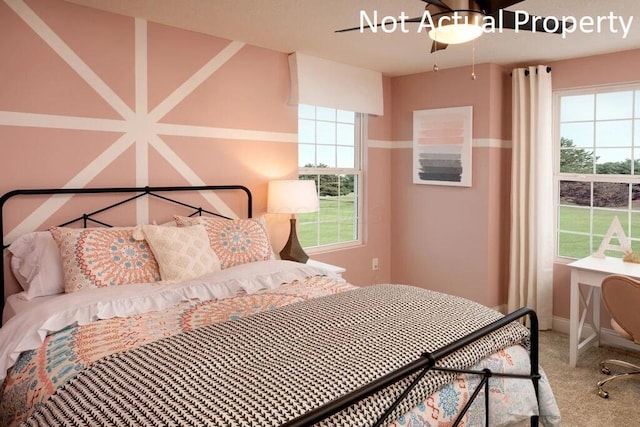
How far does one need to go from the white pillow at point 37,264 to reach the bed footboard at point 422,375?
193 centimetres

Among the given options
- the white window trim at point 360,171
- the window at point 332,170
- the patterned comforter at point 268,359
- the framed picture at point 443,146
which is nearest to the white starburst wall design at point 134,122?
the window at point 332,170

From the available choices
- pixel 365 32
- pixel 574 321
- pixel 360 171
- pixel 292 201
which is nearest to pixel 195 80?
pixel 292 201

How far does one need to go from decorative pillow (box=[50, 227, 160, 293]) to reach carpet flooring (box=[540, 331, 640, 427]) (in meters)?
2.53

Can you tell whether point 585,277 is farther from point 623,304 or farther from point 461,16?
point 461,16

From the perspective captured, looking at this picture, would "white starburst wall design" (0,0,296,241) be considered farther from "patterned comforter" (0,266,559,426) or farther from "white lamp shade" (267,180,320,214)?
"patterned comforter" (0,266,559,426)

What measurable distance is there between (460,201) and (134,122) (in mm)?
2924

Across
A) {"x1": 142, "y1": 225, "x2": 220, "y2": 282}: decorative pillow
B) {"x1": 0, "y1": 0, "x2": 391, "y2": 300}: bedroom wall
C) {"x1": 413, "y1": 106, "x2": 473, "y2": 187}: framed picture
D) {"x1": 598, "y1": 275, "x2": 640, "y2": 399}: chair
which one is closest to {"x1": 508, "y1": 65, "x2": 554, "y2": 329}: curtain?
{"x1": 413, "y1": 106, "x2": 473, "y2": 187}: framed picture

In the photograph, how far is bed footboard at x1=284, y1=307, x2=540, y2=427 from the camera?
1169 millimetres

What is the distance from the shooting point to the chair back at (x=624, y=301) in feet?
8.92

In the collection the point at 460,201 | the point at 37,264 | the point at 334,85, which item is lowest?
the point at 37,264

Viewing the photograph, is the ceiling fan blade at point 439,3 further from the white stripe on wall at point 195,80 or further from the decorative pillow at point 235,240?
the white stripe on wall at point 195,80

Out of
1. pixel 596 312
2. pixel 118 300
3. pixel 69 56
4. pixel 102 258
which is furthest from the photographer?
pixel 596 312

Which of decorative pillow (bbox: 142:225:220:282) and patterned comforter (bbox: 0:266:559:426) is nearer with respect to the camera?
patterned comforter (bbox: 0:266:559:426)

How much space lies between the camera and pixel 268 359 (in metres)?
1.54
